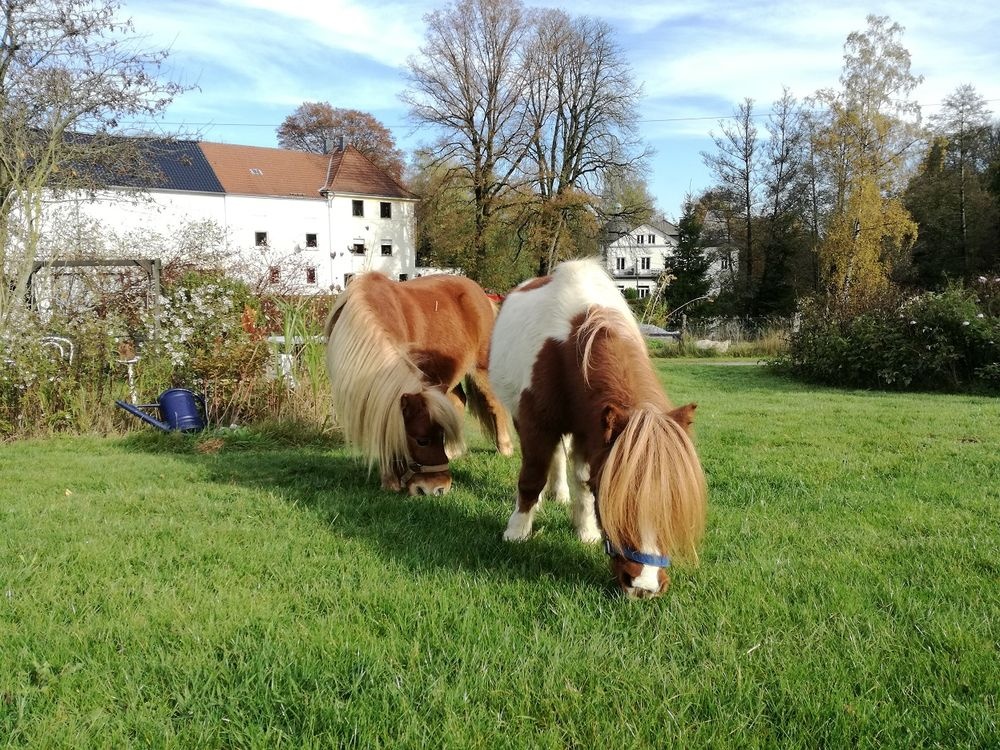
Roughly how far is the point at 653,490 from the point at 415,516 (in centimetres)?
230

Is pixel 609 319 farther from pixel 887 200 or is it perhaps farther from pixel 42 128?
pixel 887 200

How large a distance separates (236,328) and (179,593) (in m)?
5.62

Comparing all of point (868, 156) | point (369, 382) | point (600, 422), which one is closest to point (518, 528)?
point (600, 422)

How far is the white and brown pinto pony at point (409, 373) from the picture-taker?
486 cm

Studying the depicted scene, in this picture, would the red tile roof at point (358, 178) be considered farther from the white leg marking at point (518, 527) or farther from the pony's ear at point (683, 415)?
the pony's ear at point (683, 415)

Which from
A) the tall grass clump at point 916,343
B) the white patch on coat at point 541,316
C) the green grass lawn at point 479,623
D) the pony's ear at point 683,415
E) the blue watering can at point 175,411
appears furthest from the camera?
the tall grass clump at point 916,343

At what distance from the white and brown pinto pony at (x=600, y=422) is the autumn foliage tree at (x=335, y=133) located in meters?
51.1

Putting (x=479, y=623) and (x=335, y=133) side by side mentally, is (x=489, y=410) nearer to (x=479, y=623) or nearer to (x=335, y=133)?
(x=479, y=623)

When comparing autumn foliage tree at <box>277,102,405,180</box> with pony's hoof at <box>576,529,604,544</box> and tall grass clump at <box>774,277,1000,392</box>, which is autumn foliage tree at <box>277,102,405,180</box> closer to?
tall grass clump at <box>774,277,1000,392</box>

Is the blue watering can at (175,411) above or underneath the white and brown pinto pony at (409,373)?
underneath

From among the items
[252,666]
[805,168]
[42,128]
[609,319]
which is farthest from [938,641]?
[805,168]

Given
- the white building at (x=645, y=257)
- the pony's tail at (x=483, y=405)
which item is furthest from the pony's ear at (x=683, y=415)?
the white building at (x=645, y=257)

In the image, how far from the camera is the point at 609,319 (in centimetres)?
373

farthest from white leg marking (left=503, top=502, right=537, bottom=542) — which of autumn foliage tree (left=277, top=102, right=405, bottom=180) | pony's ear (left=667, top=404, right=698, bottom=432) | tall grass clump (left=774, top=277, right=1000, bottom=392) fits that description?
autumn foliage tree (left=277, top=102, right=405, bottom=180)
